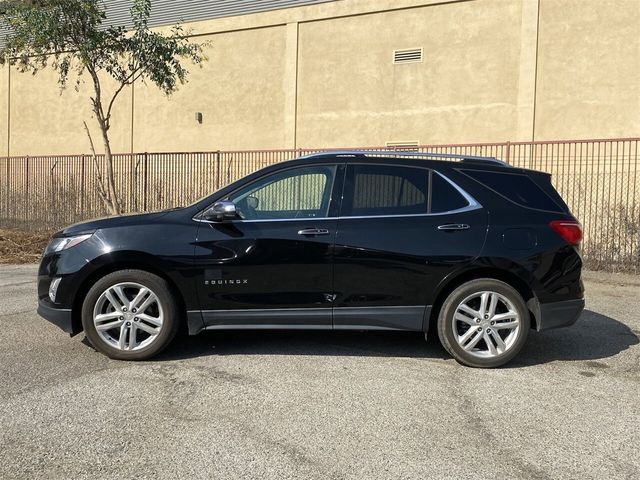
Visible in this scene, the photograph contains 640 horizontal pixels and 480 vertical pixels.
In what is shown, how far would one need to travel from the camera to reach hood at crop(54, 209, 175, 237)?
506 cm

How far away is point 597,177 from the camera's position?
39.2 feet

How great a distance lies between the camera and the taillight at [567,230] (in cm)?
506

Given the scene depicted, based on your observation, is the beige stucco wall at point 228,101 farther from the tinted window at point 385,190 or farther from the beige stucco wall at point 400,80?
the tinted window at point 385,190

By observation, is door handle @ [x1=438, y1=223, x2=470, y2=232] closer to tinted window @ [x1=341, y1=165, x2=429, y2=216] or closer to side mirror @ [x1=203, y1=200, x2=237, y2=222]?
tinted window @ [x1=341, y1=165, x2=429, y2=216]

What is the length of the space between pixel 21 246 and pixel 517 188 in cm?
1152

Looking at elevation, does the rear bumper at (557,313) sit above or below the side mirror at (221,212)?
below

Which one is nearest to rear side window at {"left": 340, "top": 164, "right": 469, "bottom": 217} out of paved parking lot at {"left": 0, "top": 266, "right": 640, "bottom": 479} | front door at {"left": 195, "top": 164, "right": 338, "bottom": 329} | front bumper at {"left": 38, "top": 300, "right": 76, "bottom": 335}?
front door at {"left": 195, "top": 164, "right": 338, "bottom": 329}

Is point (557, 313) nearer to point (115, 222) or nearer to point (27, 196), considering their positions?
point (115, 222)

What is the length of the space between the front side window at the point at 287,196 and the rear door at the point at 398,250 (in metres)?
0.24

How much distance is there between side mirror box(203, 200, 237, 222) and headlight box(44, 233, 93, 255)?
3.38 feet

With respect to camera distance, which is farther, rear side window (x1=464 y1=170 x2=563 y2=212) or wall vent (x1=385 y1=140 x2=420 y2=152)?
wall vent (x1=385 y1=140 x2=420 y2=152)

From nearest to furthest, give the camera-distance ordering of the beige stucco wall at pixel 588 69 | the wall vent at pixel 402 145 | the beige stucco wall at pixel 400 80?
the beige stucco wall at pixel 588 69
the beige stucco wall at pixel 400 80
the wall vent at pixel 402 145

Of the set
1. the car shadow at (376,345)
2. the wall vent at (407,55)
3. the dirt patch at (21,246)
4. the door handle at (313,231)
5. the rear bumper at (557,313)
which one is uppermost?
the wall vent at (407,55)

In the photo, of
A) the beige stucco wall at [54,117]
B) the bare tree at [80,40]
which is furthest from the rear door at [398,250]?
the beige stucco wall at [54,117]
